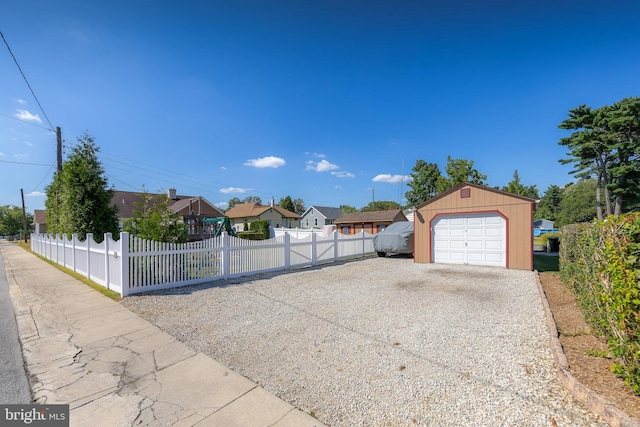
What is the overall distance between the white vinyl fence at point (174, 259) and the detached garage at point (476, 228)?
476 cm

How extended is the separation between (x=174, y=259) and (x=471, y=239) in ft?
35.6

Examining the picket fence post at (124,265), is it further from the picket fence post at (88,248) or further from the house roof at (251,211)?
the house roof at (251,211)

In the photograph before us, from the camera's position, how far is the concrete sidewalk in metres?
2.42

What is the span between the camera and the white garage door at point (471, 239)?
35.3 feet

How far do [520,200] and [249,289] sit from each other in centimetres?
1002

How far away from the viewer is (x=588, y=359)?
3.26 m

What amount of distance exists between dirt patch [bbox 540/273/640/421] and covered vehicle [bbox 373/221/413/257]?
25.5ft

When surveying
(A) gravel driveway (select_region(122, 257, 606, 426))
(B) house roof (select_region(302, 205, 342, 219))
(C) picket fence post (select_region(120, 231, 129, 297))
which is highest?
(B) house roof (select_region(302, 205, 342, 219))

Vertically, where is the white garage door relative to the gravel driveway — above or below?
above

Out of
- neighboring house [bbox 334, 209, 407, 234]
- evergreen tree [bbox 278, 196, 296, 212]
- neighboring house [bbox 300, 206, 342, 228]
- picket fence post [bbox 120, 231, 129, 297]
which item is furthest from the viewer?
evergreen tree [bbox 278, 196, 296, 212]

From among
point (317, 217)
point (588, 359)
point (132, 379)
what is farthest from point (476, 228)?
point (317, 217)

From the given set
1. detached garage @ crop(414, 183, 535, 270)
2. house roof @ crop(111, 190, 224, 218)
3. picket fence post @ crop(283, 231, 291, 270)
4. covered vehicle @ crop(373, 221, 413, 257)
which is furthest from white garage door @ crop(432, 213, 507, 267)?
house roof @ crop(111, 190, 224, 218)

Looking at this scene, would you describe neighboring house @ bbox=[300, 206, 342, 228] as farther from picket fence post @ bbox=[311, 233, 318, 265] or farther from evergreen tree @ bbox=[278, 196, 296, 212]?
picket fence post @ bbox=[311, 233, 318, 265]

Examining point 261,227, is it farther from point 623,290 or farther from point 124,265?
point 623,290
